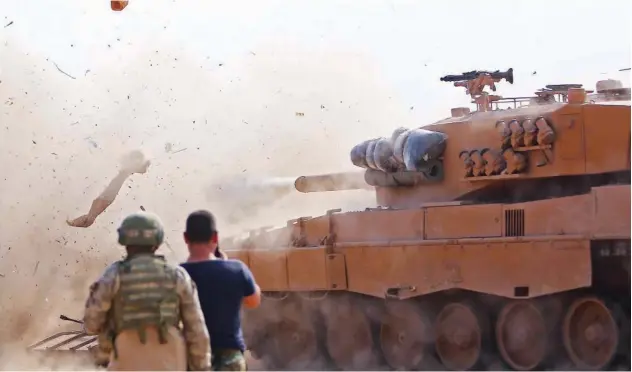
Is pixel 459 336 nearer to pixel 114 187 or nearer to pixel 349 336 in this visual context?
pixel 349 336

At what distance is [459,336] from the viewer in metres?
15.5

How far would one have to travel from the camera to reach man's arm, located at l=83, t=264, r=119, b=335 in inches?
316

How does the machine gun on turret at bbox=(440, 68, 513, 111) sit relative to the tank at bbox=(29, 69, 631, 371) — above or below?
above

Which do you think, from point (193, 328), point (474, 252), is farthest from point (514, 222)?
point (193, 328)

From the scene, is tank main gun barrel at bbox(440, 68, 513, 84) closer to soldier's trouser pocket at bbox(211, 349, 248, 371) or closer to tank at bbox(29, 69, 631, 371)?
tank at bbox(29, 69, 631, 371)

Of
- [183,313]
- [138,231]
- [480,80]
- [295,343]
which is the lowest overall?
[295,343]

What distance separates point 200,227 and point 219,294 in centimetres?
44

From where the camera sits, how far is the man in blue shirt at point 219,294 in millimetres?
8312

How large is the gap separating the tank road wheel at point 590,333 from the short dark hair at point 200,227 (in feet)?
20.9

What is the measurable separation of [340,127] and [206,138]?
263 cm

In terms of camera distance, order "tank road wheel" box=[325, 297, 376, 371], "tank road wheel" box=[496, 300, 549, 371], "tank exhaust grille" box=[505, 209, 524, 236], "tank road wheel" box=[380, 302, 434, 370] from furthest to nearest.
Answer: "tank road wheel" box=[325, 297, 376, 371], "tank road wheel" box=[380, 302, 434, 370], "tank road wheel" box=[496, 300, 549, 371], "tank exhaust grille" box=[505, 209, 524, 236]

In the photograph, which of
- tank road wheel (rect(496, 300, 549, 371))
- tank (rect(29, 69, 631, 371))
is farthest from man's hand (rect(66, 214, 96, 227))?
tank road wheel (rect(496, 300, 549, 371))

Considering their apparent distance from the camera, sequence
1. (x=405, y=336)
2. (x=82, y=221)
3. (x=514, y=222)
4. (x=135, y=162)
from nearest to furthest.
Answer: (x=514, y=222) → (x=405, y=336) → (x=82, y=221) → (x=135, y=162)

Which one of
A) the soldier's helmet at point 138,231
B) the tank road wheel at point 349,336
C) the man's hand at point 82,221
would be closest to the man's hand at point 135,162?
the man's hand at point 82,221
